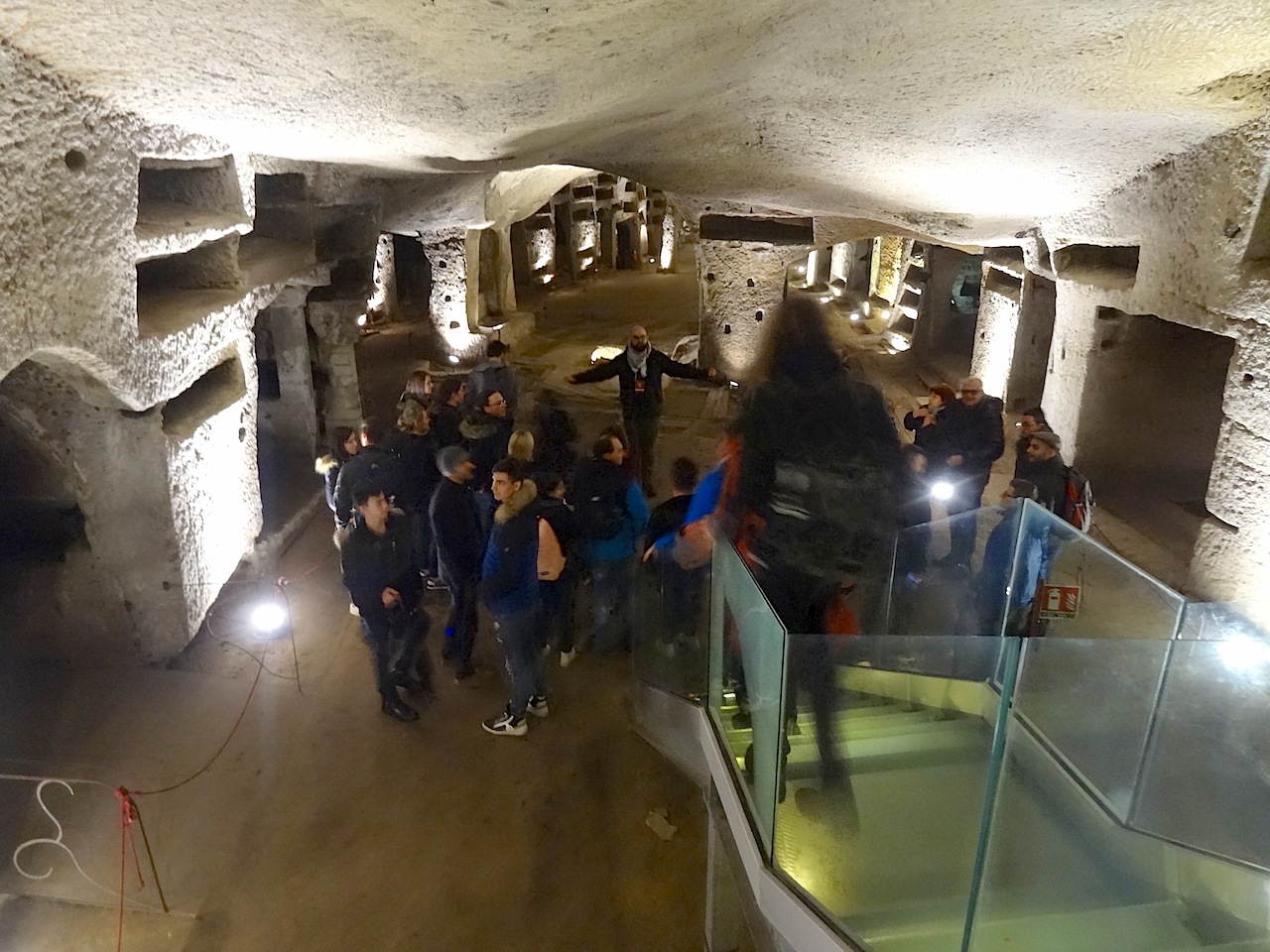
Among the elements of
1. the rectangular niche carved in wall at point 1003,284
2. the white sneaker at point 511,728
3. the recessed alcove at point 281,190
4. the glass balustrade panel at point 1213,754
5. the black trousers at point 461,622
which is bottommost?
the white sneaker at point 511,728

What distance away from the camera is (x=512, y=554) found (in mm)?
4043

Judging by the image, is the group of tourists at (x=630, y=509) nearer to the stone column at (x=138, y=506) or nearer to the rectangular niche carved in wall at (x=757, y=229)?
the stone column at (x=138, y=506)

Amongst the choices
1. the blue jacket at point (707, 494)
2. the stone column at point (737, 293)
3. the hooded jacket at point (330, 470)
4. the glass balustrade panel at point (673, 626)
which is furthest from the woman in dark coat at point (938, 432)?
the stone column at point (737, 293)

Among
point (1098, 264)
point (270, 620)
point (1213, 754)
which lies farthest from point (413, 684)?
point (1098, 264)

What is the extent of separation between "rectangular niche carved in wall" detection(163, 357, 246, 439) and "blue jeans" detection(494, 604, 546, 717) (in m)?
2.01

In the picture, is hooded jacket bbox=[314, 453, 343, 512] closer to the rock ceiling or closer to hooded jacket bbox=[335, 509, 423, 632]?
hooded jacket bbox=[335, 509, 423, 632]

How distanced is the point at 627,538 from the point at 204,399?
8.61 ft

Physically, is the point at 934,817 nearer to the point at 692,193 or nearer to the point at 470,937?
the point at 470,937

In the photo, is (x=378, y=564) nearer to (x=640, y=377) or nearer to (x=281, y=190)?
(x=640, y=377)

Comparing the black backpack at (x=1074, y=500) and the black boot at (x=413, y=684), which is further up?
the black backpack at (x=1074, y=500)

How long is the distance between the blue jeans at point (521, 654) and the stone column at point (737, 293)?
18.4 feet

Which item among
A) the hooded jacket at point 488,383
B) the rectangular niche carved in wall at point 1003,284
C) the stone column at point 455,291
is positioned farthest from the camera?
the stone column at point 455,291

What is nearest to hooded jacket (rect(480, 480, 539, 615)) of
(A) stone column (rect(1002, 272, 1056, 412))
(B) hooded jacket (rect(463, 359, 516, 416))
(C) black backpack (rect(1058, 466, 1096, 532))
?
(B) hooded jacket (rect(463, 359, 516, 416))

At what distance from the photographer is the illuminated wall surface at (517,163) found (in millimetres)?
3076
